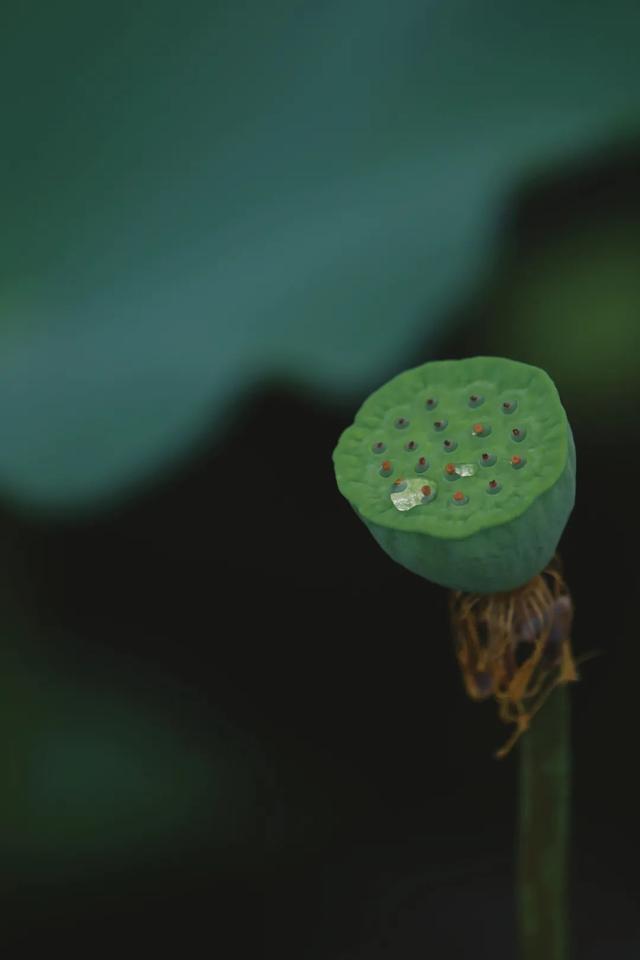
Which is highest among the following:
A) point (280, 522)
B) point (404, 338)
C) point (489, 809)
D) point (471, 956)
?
point (404, 338)

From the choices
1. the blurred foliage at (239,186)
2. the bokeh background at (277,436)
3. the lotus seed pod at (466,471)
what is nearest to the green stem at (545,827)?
the lotus seed pod at (466,471)

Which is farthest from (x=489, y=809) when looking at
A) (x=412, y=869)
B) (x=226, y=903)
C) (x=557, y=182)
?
(x=557, y=182)

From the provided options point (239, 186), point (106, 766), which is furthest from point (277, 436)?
point (106, 766)

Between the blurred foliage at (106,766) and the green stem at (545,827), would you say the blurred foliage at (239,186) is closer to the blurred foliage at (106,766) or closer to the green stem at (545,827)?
the blurred foliage at (106,766)

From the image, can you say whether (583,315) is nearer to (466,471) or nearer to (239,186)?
(239,186)

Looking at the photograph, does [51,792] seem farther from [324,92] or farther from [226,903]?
[324,92]

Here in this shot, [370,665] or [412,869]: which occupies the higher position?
[370,665]
